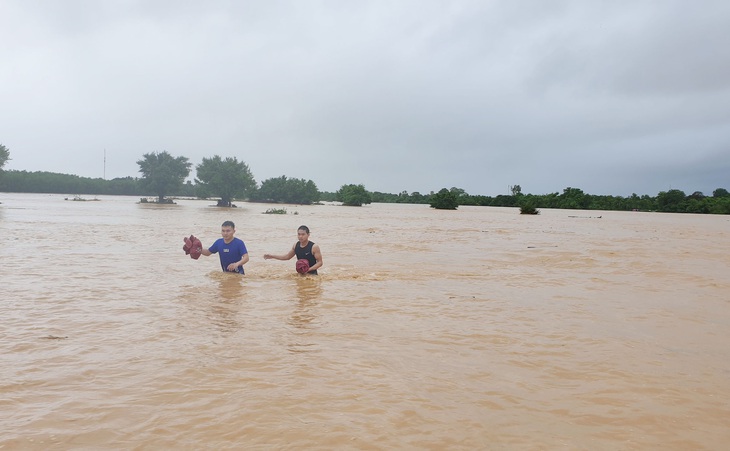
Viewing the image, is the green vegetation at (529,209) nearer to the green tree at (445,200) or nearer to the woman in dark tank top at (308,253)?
the green tree at (445,200)

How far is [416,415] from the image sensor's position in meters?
3.72

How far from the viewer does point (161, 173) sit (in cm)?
7675

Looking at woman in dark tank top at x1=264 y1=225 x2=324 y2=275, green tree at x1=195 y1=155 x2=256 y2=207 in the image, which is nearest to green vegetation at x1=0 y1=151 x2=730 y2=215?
green tree at x1=195 y1=155 x2=256 y2=207

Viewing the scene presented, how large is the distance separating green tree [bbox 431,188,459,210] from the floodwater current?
6050 cm

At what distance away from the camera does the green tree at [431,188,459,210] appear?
71062 millimetres

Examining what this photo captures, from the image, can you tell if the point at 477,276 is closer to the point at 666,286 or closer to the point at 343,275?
the point at 343,275

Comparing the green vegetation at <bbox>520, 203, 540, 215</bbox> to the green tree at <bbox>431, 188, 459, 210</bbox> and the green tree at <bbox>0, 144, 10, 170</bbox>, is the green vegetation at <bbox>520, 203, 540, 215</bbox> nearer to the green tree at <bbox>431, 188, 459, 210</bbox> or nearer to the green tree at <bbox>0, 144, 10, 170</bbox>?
the green tree at <bbox>431, 188, 459, 210</bbox>

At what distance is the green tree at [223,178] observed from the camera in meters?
71.6

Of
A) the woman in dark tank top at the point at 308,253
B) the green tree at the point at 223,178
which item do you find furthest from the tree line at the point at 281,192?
the woman in dark tank top at the point at 308,253

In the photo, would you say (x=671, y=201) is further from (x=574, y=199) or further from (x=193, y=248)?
(x=193, y=248)

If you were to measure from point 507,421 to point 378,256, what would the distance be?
12.5m

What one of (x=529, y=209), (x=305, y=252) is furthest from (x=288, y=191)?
(x=305, y=252)

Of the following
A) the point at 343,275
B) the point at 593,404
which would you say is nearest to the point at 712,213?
the point at 343,275

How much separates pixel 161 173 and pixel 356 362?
79.5 m
